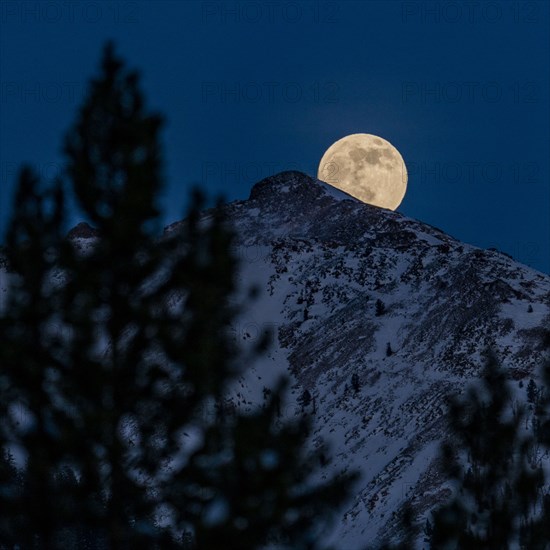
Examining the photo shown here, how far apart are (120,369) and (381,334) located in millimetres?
102893

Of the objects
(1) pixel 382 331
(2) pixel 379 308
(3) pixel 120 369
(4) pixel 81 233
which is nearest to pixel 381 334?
(1) pixel 382 331

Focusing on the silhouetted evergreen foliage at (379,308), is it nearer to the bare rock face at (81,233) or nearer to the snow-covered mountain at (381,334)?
the snow-covered mountain at (381,334)

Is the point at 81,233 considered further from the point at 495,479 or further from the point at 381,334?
the point at 495,479

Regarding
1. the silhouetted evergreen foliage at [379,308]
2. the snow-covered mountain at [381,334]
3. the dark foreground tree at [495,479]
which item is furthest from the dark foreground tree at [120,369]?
the silhouetted evergreen foliage at [379,308]

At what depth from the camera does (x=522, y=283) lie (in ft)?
393

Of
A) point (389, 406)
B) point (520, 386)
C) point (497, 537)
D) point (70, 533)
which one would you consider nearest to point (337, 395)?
point (389, 406)

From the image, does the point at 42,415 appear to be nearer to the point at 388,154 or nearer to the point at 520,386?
the point at 520,386

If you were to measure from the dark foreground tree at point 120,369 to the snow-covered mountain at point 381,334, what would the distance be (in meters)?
54.2

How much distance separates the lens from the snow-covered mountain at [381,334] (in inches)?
3322

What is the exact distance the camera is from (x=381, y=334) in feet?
379

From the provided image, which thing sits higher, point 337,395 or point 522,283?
point 522,283

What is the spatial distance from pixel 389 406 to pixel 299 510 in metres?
86.2

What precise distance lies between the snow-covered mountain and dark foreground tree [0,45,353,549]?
178 ft

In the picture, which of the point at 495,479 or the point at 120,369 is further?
the point at 495,479
